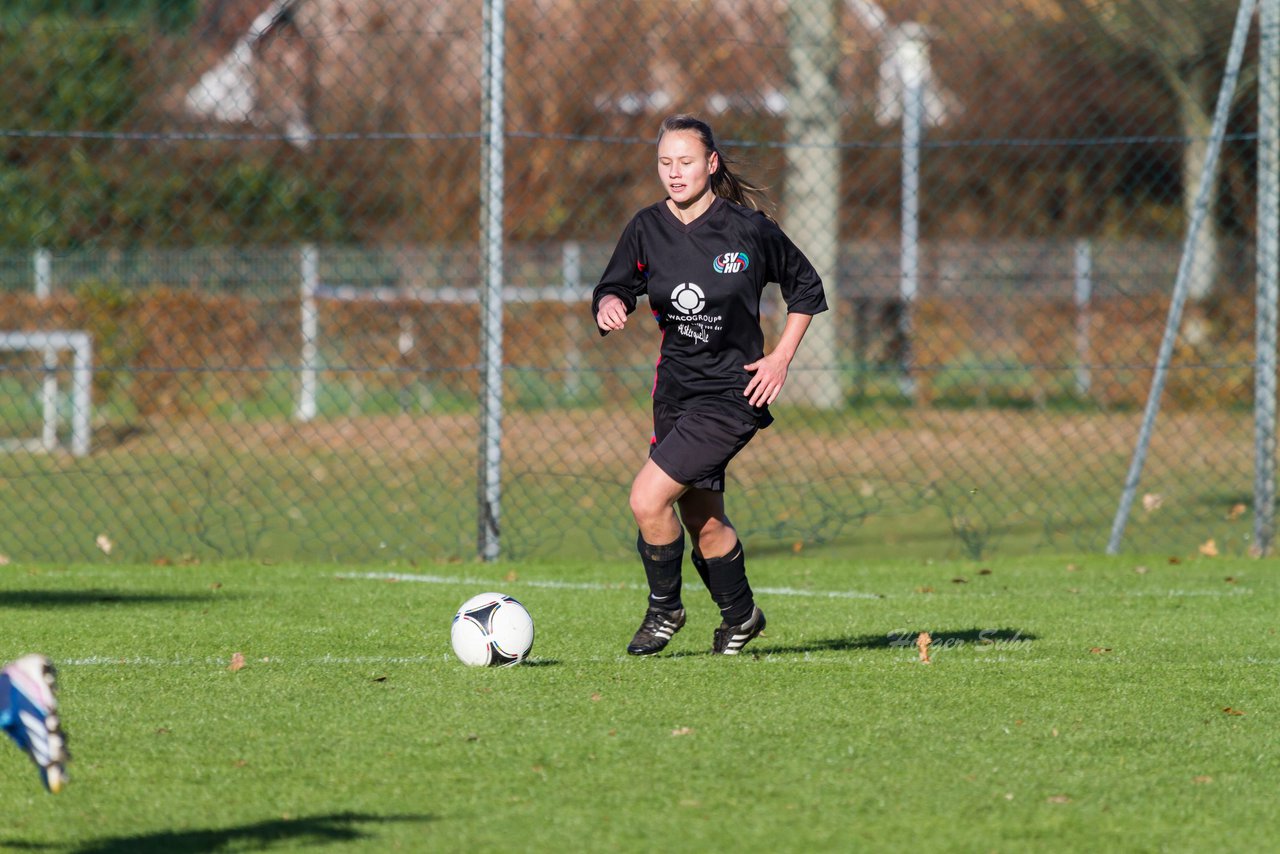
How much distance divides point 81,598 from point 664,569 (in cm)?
268

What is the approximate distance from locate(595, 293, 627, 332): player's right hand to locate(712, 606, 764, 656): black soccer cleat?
1078 millimetres

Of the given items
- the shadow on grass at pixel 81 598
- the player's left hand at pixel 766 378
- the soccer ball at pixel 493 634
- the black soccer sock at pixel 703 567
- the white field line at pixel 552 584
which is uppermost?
the player's left hand at pixel 766 378

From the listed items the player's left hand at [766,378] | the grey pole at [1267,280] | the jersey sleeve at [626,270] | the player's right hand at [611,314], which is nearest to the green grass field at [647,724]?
the player's left hand at [766,378]

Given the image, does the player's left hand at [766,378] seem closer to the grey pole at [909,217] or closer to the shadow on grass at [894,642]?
the shadow on grass at [894,642]

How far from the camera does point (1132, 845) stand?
130 inches

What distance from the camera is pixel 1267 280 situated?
26.7ft

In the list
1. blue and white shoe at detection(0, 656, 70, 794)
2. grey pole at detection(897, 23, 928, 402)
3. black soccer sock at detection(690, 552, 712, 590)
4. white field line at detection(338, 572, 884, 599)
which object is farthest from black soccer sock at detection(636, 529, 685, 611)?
grey pole at detection(897, 23, 928, 402)

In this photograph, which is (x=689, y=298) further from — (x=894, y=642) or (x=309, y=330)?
(x=309, y=330)

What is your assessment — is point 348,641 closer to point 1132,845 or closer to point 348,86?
point 1132,845

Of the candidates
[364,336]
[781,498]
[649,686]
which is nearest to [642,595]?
[649,686]

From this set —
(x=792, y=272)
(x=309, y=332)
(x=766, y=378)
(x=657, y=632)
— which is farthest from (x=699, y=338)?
(x=309, y=332)

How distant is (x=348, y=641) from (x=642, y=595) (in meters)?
1.55

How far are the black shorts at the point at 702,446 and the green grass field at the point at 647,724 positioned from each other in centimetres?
61

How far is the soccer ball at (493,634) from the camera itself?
5043 millimetres
